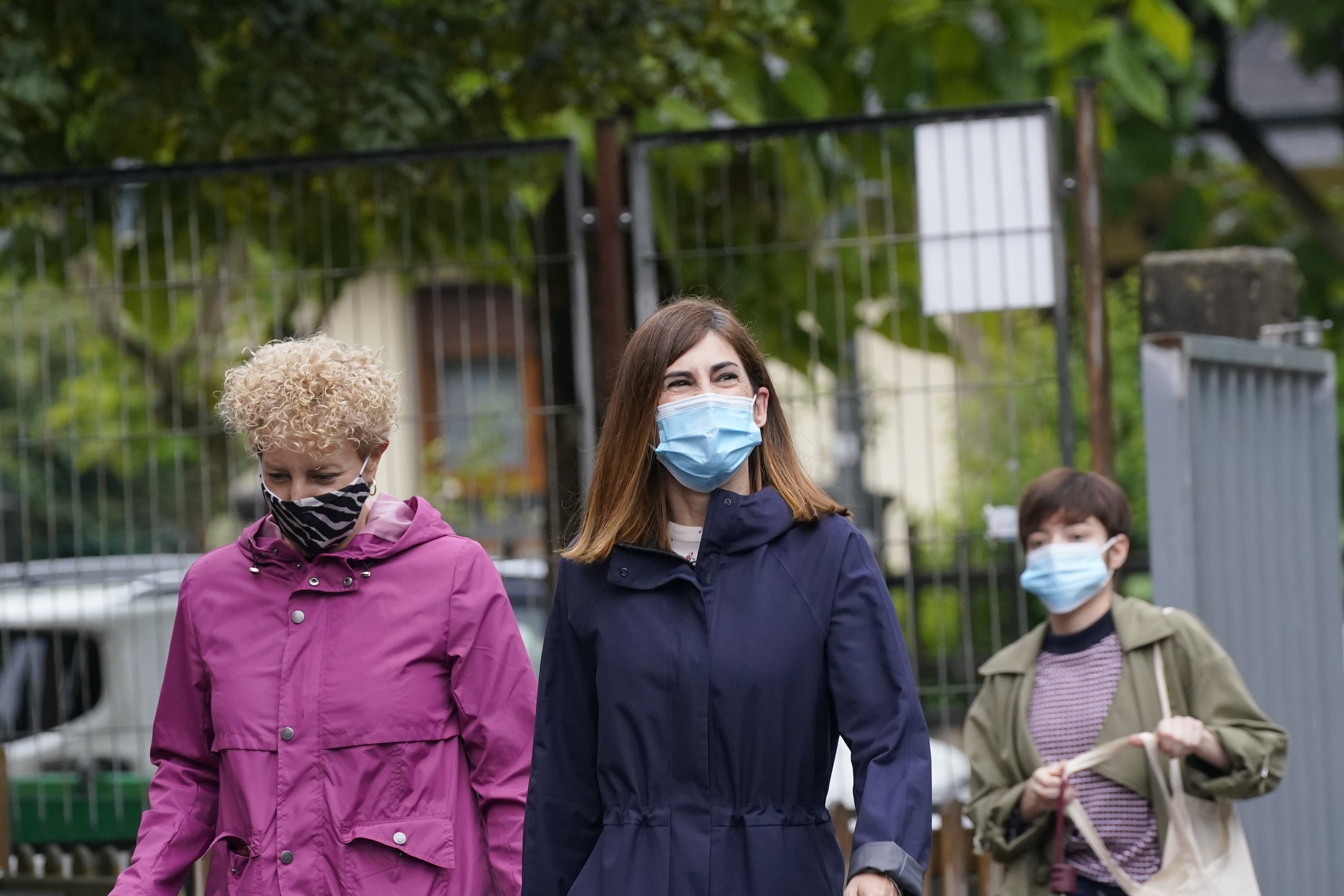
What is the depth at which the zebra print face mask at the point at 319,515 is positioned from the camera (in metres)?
3.13

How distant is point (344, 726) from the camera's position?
307cm

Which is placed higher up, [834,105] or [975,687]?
[834,105]

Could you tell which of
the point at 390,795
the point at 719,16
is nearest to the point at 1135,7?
the point at 719,16

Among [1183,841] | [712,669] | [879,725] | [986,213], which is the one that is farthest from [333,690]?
[986,213]

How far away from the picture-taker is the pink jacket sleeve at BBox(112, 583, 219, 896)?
10.5ft

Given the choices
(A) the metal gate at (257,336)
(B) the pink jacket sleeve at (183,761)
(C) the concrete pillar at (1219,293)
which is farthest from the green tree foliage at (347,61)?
(B) the pink jacket sleeve at (183,761)

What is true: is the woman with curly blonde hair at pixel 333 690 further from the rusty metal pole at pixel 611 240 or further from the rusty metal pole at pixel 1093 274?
the rusty metal pole at pixel 1093 274

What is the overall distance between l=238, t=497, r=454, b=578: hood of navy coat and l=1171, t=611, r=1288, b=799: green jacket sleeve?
70.1 inches

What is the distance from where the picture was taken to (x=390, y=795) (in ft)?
10.1

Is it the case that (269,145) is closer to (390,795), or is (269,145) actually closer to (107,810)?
(107,810)

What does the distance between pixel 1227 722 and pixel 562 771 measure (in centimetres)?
170

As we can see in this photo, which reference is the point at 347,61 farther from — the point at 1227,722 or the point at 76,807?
the point at 1227,722

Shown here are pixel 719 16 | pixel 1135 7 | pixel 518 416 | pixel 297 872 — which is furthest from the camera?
pixel 1135 7

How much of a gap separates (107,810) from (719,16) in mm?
3421
